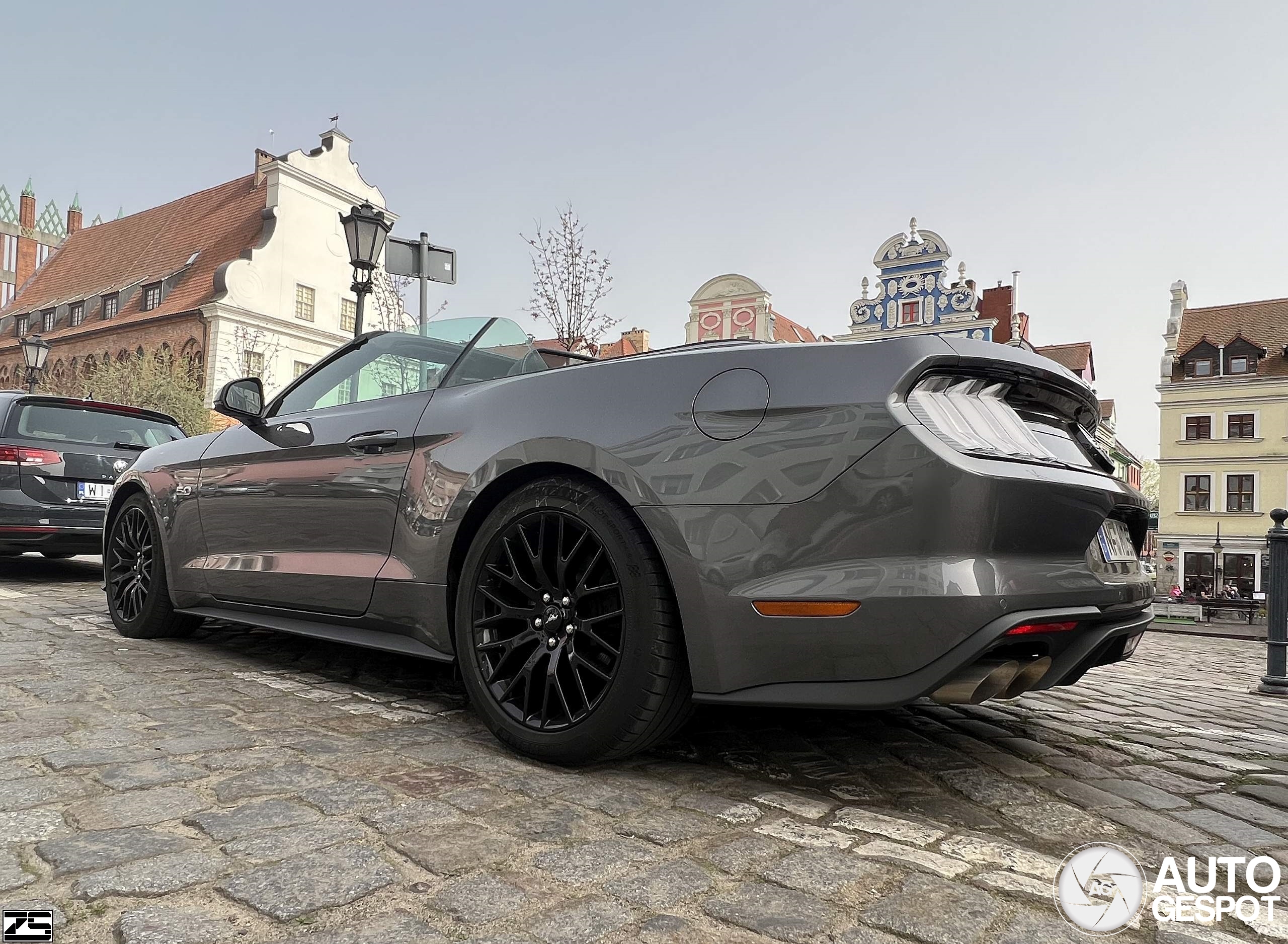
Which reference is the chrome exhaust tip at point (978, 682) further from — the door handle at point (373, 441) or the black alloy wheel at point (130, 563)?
the black alloy wheel at point (130, 563)

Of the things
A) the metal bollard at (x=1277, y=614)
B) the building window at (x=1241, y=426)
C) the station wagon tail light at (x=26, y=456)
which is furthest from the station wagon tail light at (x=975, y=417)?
the building window at (x=1241, y=426)

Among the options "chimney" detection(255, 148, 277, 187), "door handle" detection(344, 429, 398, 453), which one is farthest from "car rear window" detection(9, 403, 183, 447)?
"chimney" detection(255, 148, 277, 187)

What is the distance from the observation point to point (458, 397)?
9.55 ft

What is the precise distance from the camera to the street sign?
8367mm

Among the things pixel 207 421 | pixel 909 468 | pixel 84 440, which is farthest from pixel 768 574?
pixel 207 421

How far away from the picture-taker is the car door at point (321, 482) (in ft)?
9.96

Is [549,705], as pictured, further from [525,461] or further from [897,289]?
[897,289]

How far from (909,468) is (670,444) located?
0.61 meters

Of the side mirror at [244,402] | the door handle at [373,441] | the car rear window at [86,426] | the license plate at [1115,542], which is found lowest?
the license plate at [1115,542]

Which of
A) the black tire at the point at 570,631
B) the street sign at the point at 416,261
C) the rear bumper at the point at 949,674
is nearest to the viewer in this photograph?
the rear bumper at the point at 949,674

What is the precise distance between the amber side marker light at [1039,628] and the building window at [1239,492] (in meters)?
43.4

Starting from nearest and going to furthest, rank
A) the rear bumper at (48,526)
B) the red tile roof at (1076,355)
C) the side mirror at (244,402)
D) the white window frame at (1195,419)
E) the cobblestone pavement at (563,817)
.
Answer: the cobblestone pavement at (563,817) → the side mirror at (244,402) → the rear bumper at (48,526) → the white window frame at (1195,419) → the red tile roof at (1076,355)

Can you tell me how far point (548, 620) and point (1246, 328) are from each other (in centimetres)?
4837

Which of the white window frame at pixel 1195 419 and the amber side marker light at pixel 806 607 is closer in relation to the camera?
the amber side marker light at pixel 806 607
